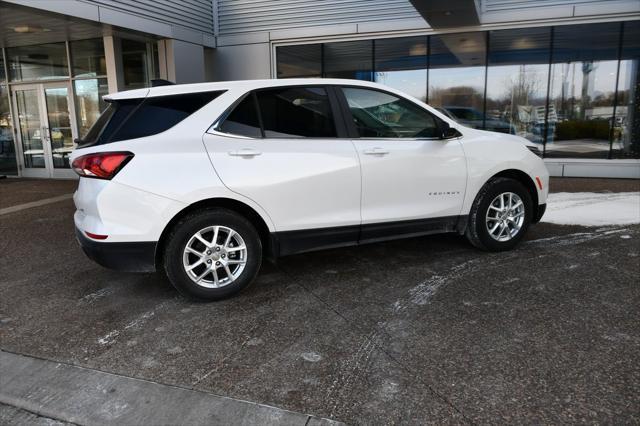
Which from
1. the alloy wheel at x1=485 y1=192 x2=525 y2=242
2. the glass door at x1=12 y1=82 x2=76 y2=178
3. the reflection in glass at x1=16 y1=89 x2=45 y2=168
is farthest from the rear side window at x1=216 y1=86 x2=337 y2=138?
Result: the reflection in glass at x1=16 y1=89 x2=45 y2=168

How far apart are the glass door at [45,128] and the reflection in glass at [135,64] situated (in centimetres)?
207

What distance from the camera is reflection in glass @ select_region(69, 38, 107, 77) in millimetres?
12102

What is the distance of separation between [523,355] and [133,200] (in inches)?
113

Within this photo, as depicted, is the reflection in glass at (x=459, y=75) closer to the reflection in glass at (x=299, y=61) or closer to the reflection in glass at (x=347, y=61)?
the reflection in glass at (x=347, y=61)

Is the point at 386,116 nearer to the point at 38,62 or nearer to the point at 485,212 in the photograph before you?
the point at 485,212

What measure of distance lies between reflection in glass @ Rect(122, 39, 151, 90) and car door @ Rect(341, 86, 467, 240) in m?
8.53

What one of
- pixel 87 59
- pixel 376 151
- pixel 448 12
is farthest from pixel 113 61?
pixel 376 151

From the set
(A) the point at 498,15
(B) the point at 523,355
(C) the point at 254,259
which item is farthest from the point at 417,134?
(A) the point at 498,15

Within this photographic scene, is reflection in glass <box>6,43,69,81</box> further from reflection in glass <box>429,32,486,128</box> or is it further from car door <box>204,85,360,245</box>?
car door <box>204,85,360,245</box>

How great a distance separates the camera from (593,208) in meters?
7.71

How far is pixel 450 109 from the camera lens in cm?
1242

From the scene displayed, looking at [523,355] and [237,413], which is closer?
[237,413]

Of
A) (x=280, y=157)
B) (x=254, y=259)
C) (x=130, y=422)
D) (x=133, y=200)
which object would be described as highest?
(x=280, y=157)

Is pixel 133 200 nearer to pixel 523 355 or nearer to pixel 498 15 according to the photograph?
pixel 523 355
